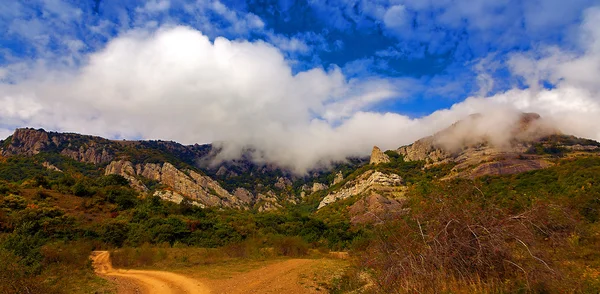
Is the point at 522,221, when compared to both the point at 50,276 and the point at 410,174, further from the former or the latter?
the point at 410,174

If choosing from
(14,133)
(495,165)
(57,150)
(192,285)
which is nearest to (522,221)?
(192,285)

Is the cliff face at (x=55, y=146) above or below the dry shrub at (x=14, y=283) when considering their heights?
above

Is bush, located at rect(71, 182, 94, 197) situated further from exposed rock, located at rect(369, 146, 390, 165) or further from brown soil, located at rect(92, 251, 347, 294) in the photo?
exposed rock, located at rect(369, 146, 390, 165)

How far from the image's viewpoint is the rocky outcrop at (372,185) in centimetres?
11003

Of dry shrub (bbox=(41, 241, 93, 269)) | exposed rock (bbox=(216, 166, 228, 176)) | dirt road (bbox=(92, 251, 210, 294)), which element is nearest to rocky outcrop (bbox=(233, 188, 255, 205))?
exposed rock (bbox=(216, 166, 228, 176))

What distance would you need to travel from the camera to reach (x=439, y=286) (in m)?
6.92

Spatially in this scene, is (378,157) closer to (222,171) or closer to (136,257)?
(222,171)

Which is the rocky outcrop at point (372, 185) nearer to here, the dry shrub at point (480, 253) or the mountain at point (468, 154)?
the mountain at point (468, 154)

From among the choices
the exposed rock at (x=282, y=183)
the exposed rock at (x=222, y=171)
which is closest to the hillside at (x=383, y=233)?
the exposed rock at (x=222, y=171)

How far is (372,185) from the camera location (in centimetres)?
11425

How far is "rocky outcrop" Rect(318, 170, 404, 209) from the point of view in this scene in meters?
110

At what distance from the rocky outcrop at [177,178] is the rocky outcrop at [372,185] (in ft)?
154

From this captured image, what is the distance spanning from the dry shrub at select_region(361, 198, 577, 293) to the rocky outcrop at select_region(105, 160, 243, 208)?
11390 centimetres

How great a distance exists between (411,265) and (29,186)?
196 feet
